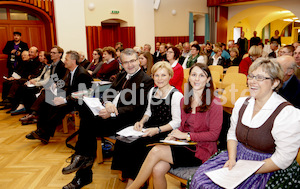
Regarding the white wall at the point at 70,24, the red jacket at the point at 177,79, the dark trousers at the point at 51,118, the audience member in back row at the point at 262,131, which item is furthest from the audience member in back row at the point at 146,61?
the white wall at the point at 70,24

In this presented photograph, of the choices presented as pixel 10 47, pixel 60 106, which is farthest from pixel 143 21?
pixel 60 106

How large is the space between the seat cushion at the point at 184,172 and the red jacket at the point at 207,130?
0.42 feet

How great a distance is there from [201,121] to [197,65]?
1.76 ft

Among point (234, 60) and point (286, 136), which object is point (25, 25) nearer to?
point (234, 60)

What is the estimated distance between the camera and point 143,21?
10672mm

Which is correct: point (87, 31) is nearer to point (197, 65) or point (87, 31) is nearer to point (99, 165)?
point (99, 165)

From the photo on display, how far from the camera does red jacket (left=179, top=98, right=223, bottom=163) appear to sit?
213cm

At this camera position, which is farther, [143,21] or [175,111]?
[143,21]

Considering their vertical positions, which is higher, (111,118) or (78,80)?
(78,80)

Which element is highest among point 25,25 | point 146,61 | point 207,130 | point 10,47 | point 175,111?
point 25,25

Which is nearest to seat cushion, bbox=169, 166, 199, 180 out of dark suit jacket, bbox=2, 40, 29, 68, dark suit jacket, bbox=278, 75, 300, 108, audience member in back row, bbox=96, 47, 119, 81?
dark suit jacket, bbox=278, 75, 300, 108

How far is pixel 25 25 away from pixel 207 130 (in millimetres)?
8150

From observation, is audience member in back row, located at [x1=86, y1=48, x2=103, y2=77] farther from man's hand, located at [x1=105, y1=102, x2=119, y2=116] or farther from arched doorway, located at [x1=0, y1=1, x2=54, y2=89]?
man's hand, located at [x1=105, y1=102, x2=119, y2=116]

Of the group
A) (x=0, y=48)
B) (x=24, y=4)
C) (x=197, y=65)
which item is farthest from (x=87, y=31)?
(x=197, y=65)
